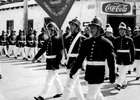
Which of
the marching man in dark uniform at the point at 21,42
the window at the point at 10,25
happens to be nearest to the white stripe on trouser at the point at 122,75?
the marching man in dark uniform at the point at 21,42

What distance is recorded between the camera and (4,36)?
19547 mm

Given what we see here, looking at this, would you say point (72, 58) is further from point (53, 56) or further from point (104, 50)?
point (104, 50)

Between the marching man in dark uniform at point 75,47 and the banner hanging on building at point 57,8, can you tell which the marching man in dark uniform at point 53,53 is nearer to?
the marching man in dark uniform at point 75,47

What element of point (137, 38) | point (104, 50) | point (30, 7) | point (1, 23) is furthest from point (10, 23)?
point (104, 50)

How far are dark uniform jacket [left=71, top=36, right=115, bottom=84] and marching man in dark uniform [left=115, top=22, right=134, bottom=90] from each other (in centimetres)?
344

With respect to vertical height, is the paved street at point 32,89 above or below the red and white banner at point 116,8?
below

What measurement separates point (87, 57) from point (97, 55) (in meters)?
0.20

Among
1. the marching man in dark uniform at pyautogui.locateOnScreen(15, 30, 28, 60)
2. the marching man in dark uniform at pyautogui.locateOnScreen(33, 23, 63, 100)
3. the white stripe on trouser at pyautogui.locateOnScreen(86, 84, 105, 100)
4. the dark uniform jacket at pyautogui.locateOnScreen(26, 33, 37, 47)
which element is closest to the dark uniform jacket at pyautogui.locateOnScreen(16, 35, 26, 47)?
the marching man in dark uniform at pyautogui.locateOnScreen(15, 30, 28, 60)

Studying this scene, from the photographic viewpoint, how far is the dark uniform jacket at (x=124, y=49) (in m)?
8.17

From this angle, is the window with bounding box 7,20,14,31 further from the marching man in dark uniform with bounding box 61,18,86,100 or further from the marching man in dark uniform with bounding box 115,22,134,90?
the marching man in dark uniform with bounding box 61,18,86,100

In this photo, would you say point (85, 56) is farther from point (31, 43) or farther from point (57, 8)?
point (31, 43)

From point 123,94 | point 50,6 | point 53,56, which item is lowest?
point 123,94

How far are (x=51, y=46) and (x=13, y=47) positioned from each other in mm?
13388

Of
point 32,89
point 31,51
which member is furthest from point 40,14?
point 32,89
